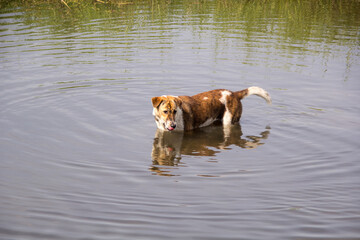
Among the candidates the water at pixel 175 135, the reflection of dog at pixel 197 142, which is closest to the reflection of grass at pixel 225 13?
the water at pixel 175 135

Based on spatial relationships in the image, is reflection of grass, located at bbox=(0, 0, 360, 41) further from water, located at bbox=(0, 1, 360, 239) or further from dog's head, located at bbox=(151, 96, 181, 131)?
dog's head, located at bbox=(151, 96, 181, 131)

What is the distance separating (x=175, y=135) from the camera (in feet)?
30.4

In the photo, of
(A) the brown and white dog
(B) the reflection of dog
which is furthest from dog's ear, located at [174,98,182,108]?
(B) the reflection of dog

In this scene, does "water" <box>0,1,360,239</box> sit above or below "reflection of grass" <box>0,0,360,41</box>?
below

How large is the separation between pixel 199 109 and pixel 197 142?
868 mm

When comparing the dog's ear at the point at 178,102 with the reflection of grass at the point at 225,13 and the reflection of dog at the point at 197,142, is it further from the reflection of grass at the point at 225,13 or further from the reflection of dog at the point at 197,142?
the reflection of grass at the point at 225,13

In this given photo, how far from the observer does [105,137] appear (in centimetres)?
881

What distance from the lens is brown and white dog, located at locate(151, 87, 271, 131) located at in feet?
29.2

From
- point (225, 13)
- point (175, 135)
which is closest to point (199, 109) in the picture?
point (175, 135)

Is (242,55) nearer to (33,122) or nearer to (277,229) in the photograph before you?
(33,122)

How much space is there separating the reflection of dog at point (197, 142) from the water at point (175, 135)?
0.18 feet

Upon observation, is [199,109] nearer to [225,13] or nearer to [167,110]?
[167,110]

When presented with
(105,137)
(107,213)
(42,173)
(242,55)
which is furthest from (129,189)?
(242,55)

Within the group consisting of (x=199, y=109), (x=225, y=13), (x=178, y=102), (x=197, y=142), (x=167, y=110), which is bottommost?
(x=197, y=142)
